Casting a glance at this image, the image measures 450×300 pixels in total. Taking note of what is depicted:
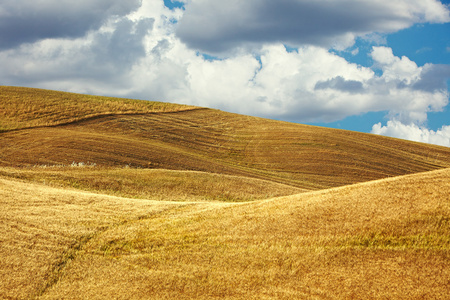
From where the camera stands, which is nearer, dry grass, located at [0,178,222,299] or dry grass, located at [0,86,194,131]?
dry grass, located at [0,178,222,299]

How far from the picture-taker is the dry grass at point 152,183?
101 feet

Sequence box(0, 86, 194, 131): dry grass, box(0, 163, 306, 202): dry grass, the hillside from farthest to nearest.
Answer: box(0, 86, 194, 131): dry grass, the hillside, box(0, 163, 306, 202): dry grass

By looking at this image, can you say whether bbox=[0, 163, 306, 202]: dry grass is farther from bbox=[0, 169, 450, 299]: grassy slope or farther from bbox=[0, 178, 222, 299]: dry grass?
bbox=[0, 169, 450, 299]: grassy slope

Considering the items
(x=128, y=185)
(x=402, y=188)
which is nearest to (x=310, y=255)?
(x=402, y=188)

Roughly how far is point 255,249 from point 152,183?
63.3ft

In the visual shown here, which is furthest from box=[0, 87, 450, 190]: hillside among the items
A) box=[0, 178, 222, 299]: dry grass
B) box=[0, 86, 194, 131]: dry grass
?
box=[0, 178, 222, 299]: dry grass

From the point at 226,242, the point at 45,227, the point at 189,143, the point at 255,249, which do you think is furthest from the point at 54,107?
the point at 255,249

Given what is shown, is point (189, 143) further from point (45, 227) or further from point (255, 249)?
point (255, 249)

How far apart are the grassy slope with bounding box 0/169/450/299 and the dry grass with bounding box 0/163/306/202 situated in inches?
461

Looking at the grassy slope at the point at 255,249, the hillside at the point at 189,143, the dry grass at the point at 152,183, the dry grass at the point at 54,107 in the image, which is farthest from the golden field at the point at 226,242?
the dry grass at the point at 54,107

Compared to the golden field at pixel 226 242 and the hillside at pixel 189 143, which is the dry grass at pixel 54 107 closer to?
the hillside at pixel 189 143

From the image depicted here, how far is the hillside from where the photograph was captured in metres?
41.1

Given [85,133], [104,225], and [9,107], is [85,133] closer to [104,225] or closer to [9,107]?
[9,107]

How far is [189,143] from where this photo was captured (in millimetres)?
51188
